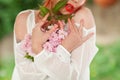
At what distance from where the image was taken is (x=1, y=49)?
17.6ft

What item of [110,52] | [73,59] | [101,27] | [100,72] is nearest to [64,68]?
[73,59]

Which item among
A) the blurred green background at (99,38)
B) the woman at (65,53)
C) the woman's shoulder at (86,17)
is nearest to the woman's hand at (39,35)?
the woman at (65,53)

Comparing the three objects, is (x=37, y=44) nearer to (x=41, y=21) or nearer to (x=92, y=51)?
(x=41, y=21)

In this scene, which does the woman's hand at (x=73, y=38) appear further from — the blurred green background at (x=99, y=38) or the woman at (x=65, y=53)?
the blurred green background at (x=99, y=38)

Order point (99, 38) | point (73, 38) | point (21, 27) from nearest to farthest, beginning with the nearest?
point (73, 38), point (21, 27), point (99, 38)

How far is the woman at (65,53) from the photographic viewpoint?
5.28 ft

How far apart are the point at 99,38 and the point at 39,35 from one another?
12.7ft

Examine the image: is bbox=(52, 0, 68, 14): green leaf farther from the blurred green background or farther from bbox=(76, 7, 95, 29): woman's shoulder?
the blurred green background

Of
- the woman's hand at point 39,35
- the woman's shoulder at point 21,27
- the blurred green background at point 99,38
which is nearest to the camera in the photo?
the woman's hand at point 39,35

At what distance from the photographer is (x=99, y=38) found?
17.9 feet

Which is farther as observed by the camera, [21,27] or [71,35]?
[21,27]

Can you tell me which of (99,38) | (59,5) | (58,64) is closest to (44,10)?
(59,5)

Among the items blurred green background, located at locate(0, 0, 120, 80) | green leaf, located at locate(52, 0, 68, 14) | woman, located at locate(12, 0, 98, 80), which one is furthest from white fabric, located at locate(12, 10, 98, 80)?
blurred green background, located at locate(0, 0, 120, 80)

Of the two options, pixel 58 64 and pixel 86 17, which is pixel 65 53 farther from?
pixel 86 17
